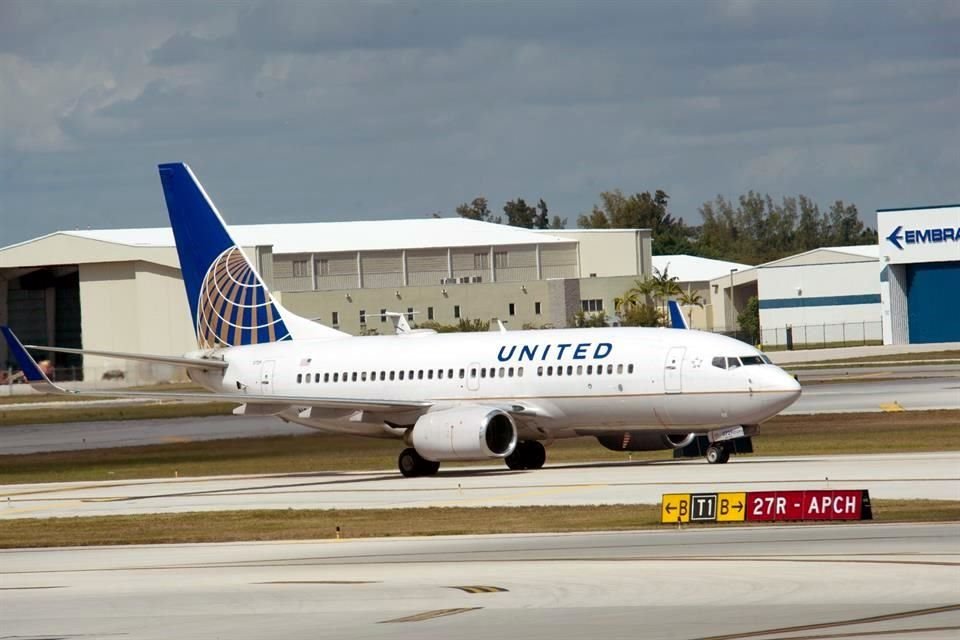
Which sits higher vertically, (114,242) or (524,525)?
(114,242)

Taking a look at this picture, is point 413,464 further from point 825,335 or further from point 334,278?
point 825,335

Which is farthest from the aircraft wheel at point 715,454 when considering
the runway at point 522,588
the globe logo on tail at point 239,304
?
the runway at point 522,588

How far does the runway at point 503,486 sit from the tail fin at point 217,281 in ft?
18.6

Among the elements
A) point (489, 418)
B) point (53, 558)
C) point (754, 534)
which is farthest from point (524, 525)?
point (489, 418)

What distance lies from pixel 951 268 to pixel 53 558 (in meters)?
100.0

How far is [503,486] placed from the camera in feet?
135

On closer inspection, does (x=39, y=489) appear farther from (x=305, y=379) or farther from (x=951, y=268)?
(x=951, y=268)

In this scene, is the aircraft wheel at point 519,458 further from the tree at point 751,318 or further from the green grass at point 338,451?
the tree at point 751,318

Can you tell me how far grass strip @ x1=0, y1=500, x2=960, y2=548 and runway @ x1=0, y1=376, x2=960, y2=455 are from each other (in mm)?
25768

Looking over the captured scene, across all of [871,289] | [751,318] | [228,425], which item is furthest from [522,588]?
[751,318]

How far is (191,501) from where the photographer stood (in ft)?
136

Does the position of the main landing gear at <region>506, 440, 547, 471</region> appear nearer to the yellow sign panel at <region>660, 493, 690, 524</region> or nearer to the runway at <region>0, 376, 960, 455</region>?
the runway at <region>0, 376, 960, 455</region>

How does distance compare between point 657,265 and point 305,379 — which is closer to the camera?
point 305,379

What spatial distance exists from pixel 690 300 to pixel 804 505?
125m
